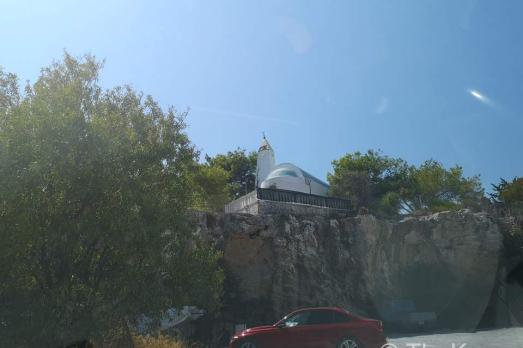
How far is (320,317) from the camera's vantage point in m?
13.1

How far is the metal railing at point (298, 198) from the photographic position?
2880cm

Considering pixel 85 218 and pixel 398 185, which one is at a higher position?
pixel 398 185

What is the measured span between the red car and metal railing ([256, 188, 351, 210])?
51.0ft

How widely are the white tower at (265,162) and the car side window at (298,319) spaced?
38131 millimetres

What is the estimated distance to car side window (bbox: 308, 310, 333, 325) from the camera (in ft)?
42.5

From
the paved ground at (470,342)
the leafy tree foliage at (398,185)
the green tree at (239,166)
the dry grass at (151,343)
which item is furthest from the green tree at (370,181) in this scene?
the dry grass at (151,343)

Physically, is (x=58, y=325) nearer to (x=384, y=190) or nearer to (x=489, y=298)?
(x=489, y=298)

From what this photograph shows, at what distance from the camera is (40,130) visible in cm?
870

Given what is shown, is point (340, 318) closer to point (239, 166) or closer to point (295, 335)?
point (295, 335)

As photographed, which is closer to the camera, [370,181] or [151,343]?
[151,343]

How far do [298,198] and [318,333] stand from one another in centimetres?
1727

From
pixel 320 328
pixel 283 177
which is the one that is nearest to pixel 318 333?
pixel 320 328

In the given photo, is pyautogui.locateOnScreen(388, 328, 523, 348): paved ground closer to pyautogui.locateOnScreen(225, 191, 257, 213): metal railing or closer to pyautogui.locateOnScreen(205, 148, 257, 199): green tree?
pyautogui.locateOnScreen(225, 191, 257, 213): metal railing

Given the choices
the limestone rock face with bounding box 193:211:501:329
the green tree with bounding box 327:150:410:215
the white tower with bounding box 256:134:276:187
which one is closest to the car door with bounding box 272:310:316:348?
the limestone rock face with bounding box 193:211:501:329
